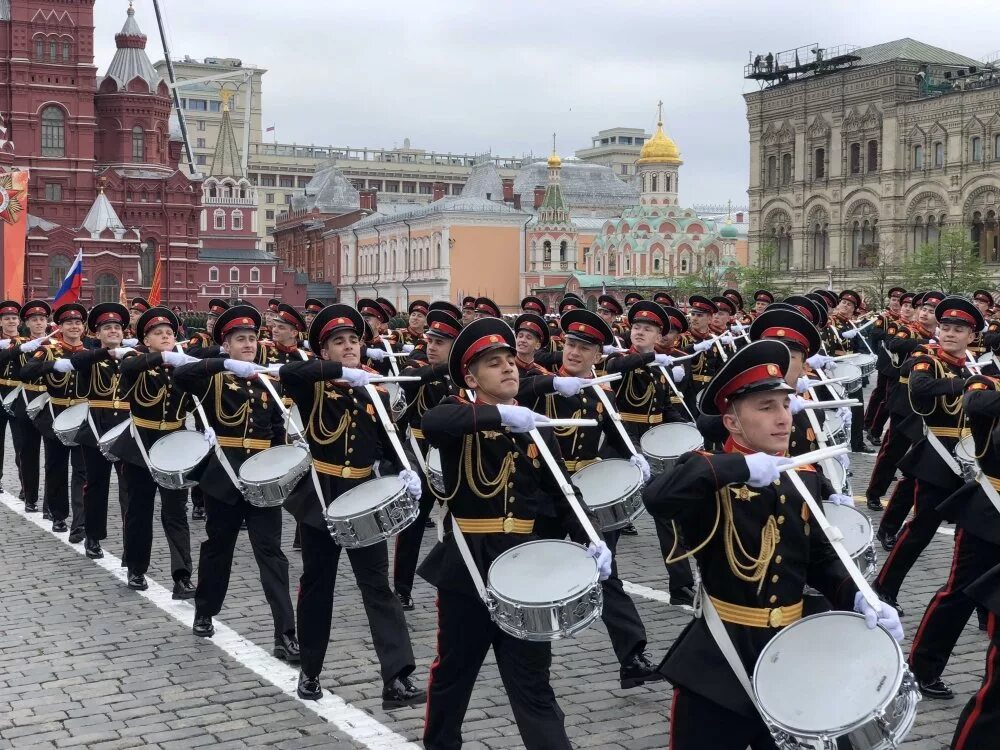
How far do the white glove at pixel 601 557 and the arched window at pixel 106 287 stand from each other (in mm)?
67784

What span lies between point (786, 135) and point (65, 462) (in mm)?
59554

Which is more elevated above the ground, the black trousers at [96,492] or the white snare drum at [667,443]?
the white snare drum at [667,443]

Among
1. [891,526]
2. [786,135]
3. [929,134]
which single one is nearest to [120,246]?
[786,135]

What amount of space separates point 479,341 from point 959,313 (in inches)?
170

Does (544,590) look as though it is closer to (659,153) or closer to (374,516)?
(374,516)

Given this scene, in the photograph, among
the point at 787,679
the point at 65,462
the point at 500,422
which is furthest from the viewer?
the point at 65,462

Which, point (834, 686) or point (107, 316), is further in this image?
point (107, 316)

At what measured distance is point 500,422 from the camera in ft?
18.2

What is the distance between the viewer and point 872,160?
6278cm

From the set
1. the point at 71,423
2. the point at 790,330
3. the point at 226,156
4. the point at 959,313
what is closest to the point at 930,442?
the point at 959,313

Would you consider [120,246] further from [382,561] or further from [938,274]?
[382,561]

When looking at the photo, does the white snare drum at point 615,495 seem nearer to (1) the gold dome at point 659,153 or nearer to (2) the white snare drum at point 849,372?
(2) the white snare drum at point 849,372

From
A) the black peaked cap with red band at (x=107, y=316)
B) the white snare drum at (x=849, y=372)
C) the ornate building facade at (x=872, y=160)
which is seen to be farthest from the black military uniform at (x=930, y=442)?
the ornate building facade at (x=872, y=160)

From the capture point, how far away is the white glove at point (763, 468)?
4336mm
